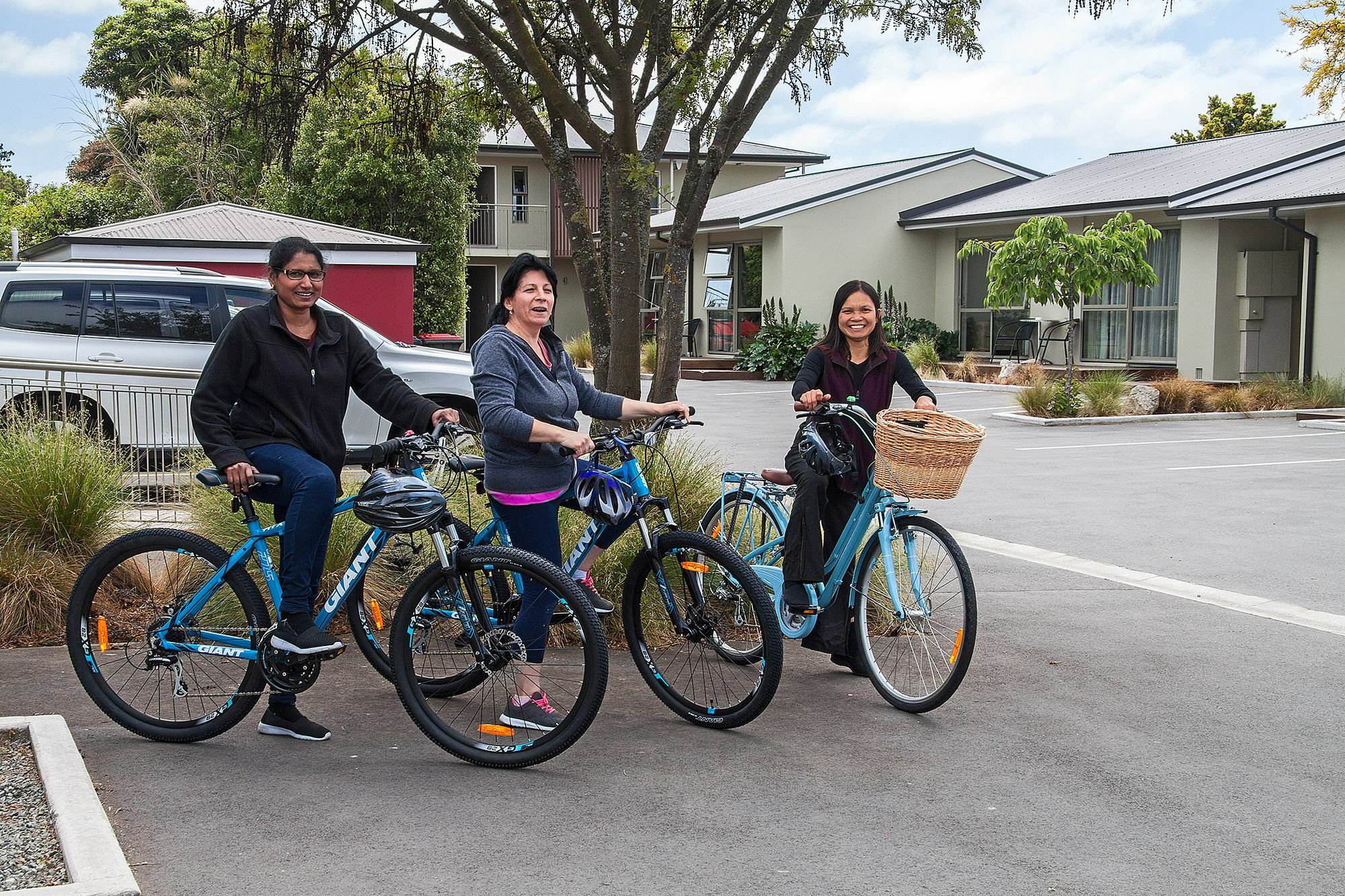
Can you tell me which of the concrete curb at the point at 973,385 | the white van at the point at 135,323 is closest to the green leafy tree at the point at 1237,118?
the concrete curb at the point at 973,385

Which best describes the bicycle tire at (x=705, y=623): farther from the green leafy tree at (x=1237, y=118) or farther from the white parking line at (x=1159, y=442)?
the green leafy tree at (x=1237, y=118)

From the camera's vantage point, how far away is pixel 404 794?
180 inches

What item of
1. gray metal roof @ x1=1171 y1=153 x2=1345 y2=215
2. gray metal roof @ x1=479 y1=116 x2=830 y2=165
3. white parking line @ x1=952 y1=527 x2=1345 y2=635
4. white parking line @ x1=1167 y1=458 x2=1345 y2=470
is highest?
gray metal roof @ x1=479 y1=116 x2=830 y2=165

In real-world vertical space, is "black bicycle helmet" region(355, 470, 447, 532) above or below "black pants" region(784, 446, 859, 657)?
above

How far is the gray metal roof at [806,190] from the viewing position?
1209 inches

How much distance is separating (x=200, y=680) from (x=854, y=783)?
258cm

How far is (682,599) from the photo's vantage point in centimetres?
546

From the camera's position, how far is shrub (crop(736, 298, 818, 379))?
2895 cm

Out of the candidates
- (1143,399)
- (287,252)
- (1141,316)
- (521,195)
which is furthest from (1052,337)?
(287,252)

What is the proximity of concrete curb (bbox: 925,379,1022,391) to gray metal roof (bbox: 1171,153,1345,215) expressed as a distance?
14.1 feet

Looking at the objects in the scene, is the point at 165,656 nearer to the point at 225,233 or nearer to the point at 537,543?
the point at 537,543

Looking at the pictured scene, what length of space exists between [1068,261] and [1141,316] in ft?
18.6

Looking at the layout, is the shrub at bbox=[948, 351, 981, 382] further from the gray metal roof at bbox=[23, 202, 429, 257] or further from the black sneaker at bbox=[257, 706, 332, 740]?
the black sneaker at bbox=[257, 706, 332, 740]

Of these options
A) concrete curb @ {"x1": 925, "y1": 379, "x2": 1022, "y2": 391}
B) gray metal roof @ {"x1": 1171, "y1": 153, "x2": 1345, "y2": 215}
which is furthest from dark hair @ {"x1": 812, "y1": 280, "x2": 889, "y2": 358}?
concrete curb @ {"x1": 925, "y1": 379, "x2": 1022, "y2": 391}
